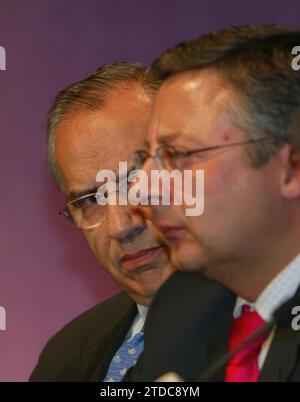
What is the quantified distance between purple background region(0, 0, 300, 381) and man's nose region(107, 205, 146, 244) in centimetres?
68

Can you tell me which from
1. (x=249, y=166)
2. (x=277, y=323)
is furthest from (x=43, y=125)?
(x=277, y=323)

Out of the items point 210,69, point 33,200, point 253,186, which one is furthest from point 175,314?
point 33,200

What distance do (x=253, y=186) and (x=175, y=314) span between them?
0.29 meters

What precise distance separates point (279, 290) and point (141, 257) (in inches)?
20.0

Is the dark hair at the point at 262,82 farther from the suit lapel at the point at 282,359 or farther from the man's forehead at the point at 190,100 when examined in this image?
the suit lapel at the point at 282,359

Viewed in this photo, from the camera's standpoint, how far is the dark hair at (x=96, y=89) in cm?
165

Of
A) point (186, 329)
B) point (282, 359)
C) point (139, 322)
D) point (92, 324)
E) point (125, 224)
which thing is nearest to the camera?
point (282, 359)

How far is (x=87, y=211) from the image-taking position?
1681 mm

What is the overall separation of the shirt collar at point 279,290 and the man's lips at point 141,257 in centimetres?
46

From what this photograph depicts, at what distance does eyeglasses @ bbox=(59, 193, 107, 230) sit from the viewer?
1.65 m

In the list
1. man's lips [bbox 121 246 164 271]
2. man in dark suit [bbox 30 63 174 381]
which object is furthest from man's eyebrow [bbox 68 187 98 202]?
man's lips [bbox 121 246 164 271]

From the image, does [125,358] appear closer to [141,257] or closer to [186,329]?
[141,257]

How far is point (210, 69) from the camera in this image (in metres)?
1.15

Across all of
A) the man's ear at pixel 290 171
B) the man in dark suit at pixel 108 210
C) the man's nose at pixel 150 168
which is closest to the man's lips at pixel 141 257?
the man in dark suit at pixel 108 210
